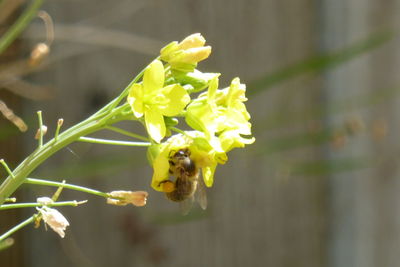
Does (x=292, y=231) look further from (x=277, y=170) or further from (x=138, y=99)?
(x=138, y=99)

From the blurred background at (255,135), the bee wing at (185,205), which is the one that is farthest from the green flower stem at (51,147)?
the blurred background at (255,135)

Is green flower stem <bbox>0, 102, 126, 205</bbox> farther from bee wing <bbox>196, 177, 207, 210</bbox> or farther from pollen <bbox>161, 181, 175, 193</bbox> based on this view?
bee wing <bbox>196, 177, 207, 210</bbox>

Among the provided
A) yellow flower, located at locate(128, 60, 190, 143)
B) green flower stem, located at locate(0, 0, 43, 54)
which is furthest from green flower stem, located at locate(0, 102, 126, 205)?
green flower stem, located at locate(0, 0, 43, 54)

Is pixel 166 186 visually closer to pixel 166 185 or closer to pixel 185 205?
pixel 166 185

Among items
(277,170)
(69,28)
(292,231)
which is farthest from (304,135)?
(69,28)

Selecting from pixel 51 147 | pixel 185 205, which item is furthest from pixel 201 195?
pixel 51 147
